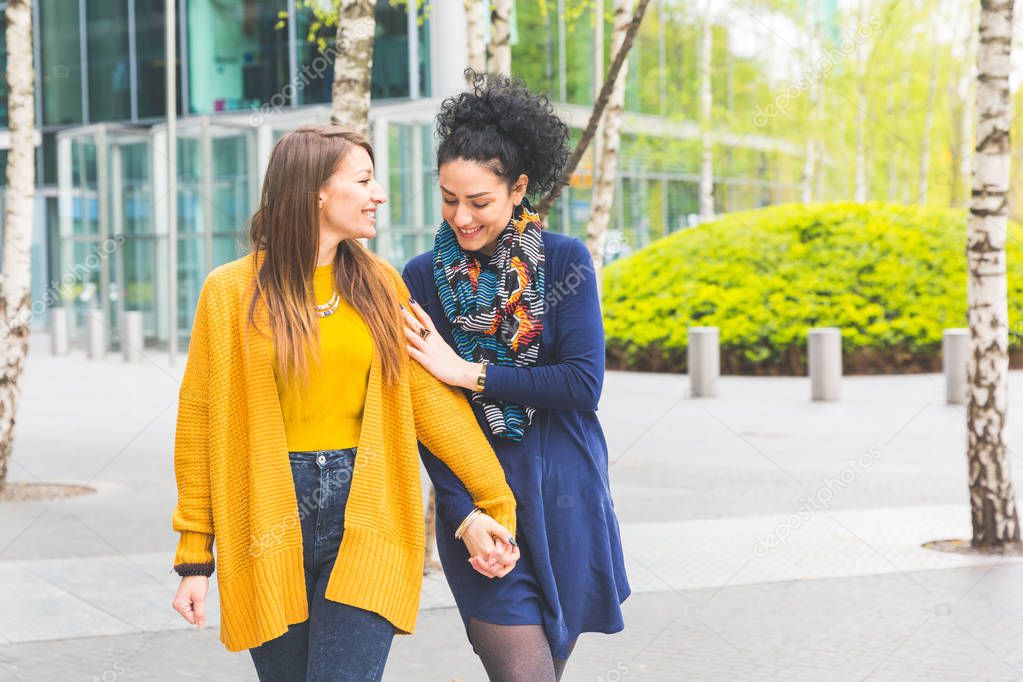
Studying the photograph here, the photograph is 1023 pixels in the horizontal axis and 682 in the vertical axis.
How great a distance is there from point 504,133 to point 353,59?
Answer: 13.1 feet

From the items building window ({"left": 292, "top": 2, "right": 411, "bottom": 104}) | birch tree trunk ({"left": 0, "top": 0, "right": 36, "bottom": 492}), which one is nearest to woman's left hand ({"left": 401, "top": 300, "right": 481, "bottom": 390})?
birch tree trunk ({"left": 0, "top": 0, "right": 36, "bottom": 492})

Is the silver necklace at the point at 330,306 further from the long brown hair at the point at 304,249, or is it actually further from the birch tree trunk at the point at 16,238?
the birch tree trunk at the point at 16,238

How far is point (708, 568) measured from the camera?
6.96 meters

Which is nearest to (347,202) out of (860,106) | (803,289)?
(803,289)

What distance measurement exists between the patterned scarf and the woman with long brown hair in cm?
13

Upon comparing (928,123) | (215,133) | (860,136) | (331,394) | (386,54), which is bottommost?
(331,394)

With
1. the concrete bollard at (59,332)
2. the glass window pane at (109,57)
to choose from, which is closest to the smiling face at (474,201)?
the concrete bollard at (59,332)

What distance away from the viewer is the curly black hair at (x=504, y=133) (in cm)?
292

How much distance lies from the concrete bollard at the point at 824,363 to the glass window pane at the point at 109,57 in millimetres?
21760

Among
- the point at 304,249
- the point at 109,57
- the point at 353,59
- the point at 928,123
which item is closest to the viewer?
the point at 304,249

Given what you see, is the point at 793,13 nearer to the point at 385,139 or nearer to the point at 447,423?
the point at 385,139

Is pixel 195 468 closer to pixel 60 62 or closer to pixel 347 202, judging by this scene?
pixel 347 202

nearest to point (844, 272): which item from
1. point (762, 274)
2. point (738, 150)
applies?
point (762, 274)

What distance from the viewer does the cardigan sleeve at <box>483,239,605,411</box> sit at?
289 cm
